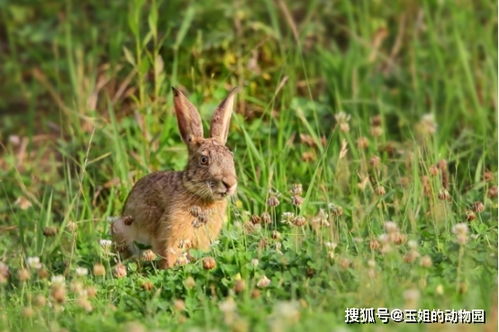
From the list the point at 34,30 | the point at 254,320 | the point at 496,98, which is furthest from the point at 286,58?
the point at 254,320

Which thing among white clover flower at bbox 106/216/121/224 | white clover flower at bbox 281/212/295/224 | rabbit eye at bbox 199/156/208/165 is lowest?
white clover flower at bbox 106/216/121/224

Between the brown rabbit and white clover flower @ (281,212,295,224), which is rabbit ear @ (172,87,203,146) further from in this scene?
white clover flower @ (281,212,295,224)

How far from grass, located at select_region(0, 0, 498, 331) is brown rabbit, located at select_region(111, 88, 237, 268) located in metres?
0.15

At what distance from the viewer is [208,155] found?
5.93 meters

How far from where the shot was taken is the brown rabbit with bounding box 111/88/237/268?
19.3ft

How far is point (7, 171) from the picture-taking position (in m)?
7.67

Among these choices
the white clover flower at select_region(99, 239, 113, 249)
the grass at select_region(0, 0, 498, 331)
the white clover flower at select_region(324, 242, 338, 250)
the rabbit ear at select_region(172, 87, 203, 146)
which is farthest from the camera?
the rabbit ear at select_region(172, 87, 203, 146)

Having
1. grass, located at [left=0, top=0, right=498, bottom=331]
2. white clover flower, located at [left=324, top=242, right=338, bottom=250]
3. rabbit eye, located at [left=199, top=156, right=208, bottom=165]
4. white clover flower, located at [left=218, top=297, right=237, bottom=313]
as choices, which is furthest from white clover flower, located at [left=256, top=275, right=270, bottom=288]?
rabbit eye, located at [left=199, top=156, right=208, bottom=165]

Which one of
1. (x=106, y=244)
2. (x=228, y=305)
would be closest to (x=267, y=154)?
(x=106, y=244)

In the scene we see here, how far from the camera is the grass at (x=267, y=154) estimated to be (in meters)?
4.97

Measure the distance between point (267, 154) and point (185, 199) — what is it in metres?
0.96

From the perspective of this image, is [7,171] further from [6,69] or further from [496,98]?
[496,98]

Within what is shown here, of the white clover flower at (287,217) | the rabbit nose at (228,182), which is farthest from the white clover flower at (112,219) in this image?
the white clover flower at (287,217)

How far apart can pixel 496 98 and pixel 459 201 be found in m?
1.76
